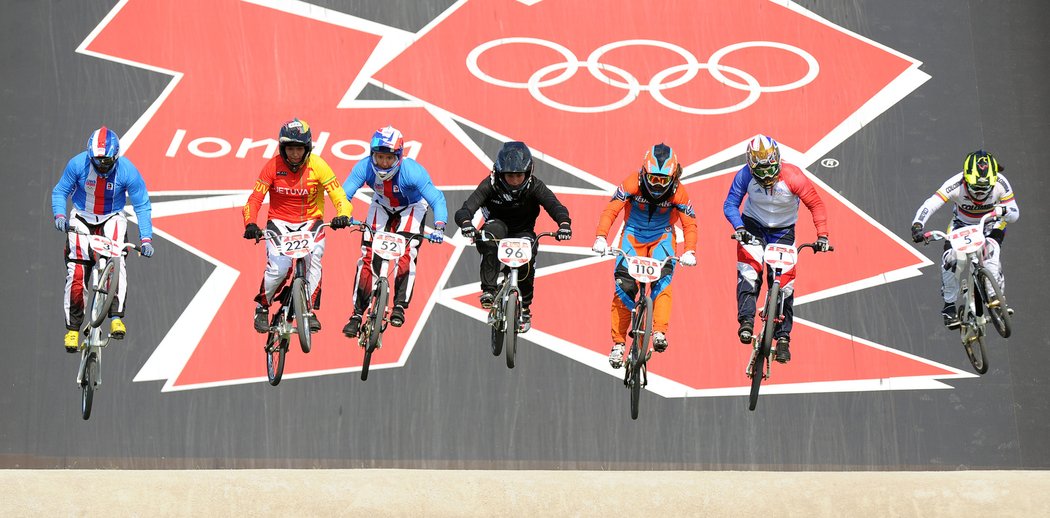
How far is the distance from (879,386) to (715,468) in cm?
200

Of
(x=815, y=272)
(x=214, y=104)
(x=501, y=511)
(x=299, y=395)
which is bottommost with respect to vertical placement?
(x=501, y=511)

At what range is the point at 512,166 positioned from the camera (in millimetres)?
10547

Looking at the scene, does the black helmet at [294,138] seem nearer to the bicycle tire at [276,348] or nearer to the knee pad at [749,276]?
the bicycle tire at [276,348]

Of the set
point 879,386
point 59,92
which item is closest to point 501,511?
point 879,386

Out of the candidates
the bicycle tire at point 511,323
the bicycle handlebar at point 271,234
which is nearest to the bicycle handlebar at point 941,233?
the bicycle tire at point 511,323

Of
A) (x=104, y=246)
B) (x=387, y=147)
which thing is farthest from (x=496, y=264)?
(x=104, y=246)

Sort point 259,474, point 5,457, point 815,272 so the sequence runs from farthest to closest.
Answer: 1. point 815,272
2. point 5,457
3. point 259,474

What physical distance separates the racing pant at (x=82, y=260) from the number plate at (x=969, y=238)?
736 cm

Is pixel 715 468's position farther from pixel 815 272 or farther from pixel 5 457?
pixel 5 457

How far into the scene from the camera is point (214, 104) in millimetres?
14008

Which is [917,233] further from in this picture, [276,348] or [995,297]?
[276,348]

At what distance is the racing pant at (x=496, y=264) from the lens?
10.9 meters

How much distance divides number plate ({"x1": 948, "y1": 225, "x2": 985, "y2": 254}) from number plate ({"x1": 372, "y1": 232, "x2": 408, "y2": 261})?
487cm

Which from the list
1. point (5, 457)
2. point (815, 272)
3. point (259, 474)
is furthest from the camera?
point (815, 272)
